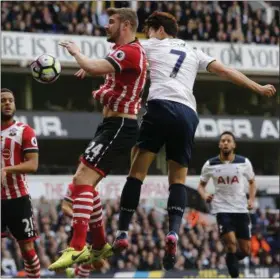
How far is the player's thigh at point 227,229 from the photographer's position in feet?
54.3

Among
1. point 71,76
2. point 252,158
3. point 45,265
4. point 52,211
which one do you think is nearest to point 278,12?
point 252,158

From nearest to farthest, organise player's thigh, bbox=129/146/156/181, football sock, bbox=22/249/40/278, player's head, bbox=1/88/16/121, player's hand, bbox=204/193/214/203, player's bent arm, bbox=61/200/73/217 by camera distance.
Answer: player's thigh, bbox=129/146/156/181
player's head, bbox=1/88/16/121
football sock, bbox=22/249/40/278
player's bent arm, bbox=61/200/73/217
player's hand, bbox=204/193/214/203

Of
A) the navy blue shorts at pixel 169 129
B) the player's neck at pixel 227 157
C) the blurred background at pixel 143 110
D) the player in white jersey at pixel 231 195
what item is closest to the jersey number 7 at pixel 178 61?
the navy blue shorts at pixel 169 129

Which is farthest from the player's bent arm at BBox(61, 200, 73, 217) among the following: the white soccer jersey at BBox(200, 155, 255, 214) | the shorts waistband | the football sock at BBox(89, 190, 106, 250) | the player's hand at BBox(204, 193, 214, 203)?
the shorts waistband

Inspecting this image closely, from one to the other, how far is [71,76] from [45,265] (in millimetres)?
13539

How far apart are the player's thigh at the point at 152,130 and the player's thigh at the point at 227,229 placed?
18.5 feet

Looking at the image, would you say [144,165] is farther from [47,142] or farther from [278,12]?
[278,12]

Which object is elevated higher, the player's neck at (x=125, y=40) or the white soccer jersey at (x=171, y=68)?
the player's neck at (x=125, y=40)

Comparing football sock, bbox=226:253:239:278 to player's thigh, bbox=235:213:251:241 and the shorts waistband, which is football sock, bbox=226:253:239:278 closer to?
player's thigh, bbox=235:213:251:241

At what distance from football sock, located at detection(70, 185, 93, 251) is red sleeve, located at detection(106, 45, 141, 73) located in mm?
1355

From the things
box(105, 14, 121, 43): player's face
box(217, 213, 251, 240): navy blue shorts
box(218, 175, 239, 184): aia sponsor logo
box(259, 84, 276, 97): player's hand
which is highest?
box(105, 14, 121, 43): player's face

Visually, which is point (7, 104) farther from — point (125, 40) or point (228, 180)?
point (228, 180)

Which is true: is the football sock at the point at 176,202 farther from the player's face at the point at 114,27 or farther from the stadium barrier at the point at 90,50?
the stadium barrier at the point at 90,50

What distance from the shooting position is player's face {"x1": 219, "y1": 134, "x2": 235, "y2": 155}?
16.4m
